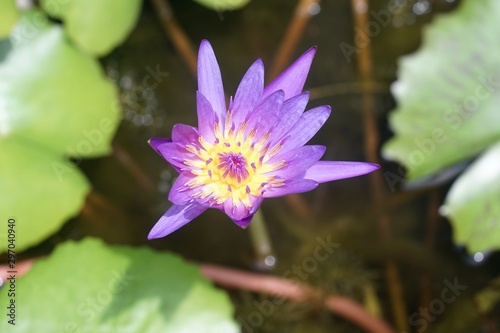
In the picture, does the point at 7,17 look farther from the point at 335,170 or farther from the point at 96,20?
the point at 335,170

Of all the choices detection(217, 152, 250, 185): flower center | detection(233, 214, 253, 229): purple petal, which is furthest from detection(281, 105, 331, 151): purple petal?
detection(233, 214, 253, 229): purple petal

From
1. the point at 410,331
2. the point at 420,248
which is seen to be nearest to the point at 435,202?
the point at 420,248

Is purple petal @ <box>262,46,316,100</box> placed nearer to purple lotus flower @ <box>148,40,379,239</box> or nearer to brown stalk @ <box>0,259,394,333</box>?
purple lotus flower @ <box>148,40,379,239</box>

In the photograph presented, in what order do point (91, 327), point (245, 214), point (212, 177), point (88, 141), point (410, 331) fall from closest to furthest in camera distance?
point (245, 214), point (212, 177), point (91, 327), point (88, 141), point (410, 331)

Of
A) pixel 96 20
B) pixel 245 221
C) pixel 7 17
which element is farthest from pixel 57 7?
pixel 245 221

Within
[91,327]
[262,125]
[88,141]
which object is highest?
[262,125]

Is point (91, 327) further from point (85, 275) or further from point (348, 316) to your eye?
point (348, 316)
